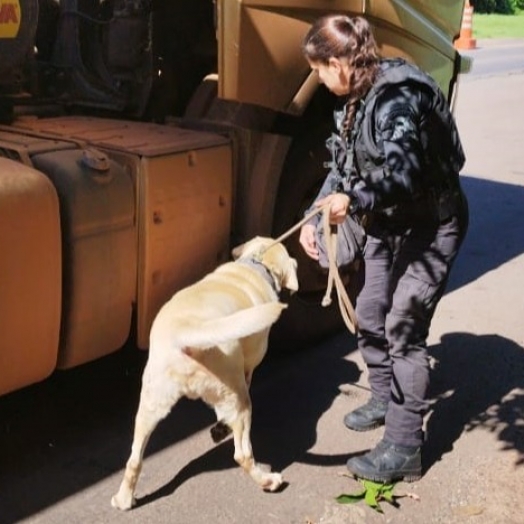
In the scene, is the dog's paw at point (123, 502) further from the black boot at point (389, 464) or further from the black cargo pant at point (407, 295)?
the black cargo pant at point (407, 295)

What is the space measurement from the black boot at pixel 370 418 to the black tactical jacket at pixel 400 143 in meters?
1.05

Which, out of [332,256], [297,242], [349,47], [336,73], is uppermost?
[349,47]

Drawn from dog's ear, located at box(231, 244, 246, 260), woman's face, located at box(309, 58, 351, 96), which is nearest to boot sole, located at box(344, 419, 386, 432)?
dog's ear, located at box(231, 244, 246, 260)

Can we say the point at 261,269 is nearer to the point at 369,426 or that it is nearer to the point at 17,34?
the point at 369,426

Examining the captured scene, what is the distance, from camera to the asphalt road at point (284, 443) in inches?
145

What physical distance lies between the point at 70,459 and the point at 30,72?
6.23 ft

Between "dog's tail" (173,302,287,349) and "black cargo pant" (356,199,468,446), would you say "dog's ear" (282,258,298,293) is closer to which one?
"black cargo pant" (356,199,468,446)

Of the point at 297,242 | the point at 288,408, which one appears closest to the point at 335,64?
the point at 297,242

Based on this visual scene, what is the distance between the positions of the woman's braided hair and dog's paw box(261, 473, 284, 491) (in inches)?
60.5

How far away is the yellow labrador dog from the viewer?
10.7ft

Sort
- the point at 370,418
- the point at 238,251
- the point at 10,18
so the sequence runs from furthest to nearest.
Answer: the point at 370,418
the point at 238,251
the point at 10,18

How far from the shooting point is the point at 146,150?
3.90 meters

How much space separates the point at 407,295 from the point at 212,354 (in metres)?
0.89

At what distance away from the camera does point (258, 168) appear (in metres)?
4.59
